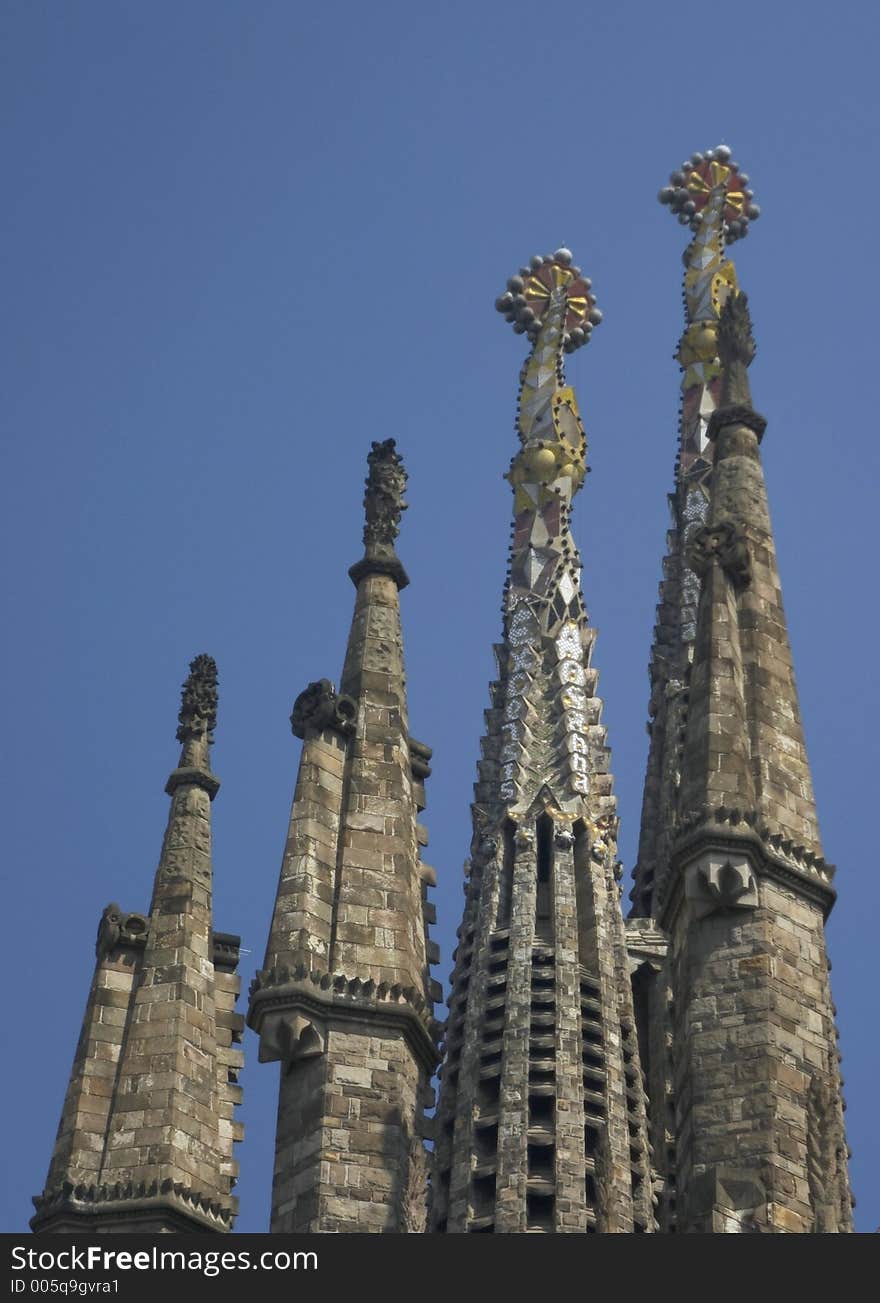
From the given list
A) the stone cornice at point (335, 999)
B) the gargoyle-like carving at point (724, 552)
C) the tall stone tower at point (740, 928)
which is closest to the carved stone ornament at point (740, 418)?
the tall stone tower at point (740, 928)

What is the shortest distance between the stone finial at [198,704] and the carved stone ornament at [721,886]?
956 centimetres

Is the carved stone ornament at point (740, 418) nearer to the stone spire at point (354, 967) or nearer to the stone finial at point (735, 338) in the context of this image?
the stone finial at point (735, 338)

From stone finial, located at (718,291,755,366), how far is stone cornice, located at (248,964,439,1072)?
13.2 metres

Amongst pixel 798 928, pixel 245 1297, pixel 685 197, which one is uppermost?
pixel 685 197

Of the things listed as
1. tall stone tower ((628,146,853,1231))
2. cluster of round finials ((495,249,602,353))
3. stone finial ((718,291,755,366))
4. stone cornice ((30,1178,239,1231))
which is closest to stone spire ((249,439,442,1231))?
stone cornice ((30,1178,239,1231))

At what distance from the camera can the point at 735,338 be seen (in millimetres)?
57375

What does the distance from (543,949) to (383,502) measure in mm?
7573

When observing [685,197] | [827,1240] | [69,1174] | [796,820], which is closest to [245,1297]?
[827,1240]

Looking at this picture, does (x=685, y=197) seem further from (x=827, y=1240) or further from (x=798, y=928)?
(x=827, y=1240)

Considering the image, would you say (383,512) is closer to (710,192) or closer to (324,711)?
(324,711)

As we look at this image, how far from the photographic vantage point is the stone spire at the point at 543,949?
164ft

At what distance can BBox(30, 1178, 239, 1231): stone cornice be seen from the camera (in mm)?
47062

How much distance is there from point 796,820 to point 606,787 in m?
7.66

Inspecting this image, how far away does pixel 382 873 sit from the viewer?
5059cm
